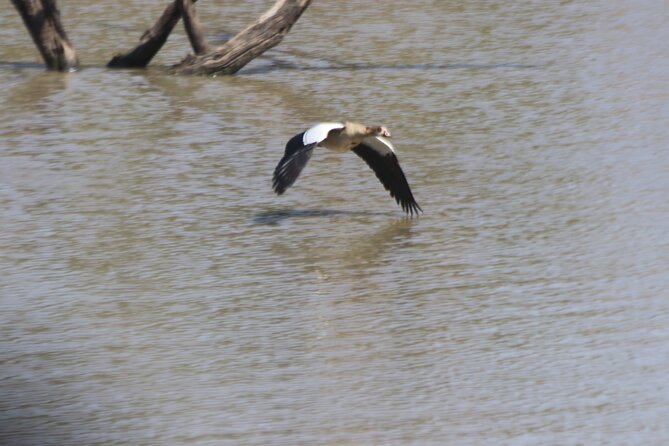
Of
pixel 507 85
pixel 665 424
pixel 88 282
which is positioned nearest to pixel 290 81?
pixel 507 85

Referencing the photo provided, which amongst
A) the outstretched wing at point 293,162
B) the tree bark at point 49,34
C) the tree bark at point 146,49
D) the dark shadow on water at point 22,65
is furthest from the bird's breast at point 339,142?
the dark shadow on water at point 22,65

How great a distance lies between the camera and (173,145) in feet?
28.8

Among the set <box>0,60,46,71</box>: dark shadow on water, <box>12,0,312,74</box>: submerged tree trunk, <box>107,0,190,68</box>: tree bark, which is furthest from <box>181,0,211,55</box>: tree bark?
<box>0,60,46,71</box>: dark shadow on water

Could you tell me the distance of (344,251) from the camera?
682 centimetres

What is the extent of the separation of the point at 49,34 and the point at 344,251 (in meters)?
4.97

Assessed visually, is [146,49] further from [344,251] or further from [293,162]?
[344,251]

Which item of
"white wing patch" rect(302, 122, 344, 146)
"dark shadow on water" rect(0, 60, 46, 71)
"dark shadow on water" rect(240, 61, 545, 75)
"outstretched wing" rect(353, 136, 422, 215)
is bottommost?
"dark shadow on water" rect(240, 61, 545, 75)

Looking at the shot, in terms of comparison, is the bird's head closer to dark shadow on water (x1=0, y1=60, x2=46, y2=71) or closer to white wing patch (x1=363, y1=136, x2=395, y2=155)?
white wing patch (x1=363, y1=136, x2=395, y2=155)

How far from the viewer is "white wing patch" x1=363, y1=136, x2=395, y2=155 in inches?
290

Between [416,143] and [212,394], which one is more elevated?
[212,394]

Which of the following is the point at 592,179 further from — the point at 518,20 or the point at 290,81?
the point at 518,20

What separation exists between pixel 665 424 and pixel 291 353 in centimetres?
152

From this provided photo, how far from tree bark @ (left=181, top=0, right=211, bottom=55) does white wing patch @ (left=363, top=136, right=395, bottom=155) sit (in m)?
3.56

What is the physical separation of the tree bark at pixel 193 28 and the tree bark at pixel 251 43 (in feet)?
0.22
